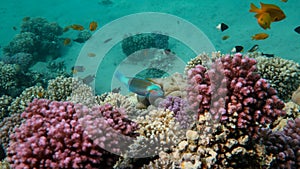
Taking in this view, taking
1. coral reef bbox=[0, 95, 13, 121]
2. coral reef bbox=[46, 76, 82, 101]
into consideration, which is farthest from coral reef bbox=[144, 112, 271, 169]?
coral reef bbox=[0, 95, 13, 121]

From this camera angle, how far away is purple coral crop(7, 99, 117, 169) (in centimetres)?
244

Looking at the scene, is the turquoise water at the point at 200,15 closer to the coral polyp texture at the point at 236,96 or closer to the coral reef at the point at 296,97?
the coral reef at the point at 296,97

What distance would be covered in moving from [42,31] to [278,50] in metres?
15.0

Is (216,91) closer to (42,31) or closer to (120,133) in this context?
(120,133)

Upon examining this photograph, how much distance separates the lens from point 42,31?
15727 mm

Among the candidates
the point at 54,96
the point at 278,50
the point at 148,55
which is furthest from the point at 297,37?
the point at 54,96

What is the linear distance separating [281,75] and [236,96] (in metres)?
2.98

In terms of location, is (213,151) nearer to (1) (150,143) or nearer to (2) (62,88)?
(1) (150,143)

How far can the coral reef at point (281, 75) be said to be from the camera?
4871mm

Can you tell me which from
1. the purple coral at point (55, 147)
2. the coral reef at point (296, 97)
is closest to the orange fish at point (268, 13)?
the coral reef at point (296, 97)

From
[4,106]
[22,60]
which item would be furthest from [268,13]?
[22,60]

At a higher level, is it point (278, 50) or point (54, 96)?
point (278, 50)

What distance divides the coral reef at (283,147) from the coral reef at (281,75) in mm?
2148

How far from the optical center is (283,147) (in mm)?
2859
